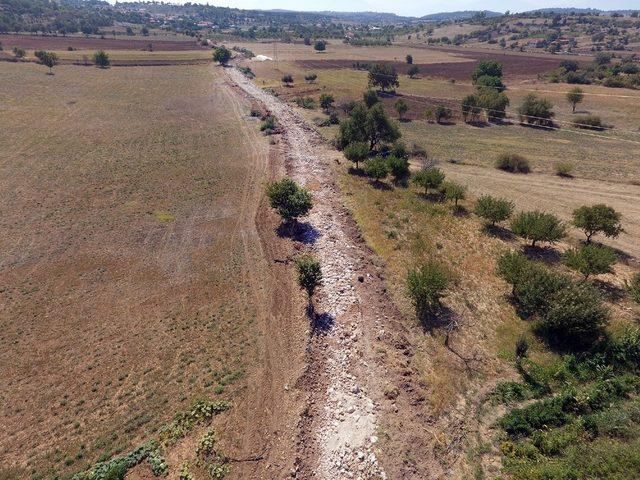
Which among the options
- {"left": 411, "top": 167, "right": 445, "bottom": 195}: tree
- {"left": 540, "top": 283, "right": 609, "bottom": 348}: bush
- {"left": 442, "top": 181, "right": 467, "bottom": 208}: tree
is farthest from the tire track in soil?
{"left": 442, "top": 181, "right": 467, "bottom": 208}: tree

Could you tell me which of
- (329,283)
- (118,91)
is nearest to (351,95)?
(118,91)

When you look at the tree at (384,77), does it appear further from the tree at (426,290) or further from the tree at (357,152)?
the tree at (426,290)

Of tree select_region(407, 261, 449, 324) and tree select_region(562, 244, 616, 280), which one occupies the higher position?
tree select_region(562, 244, 616, 280)

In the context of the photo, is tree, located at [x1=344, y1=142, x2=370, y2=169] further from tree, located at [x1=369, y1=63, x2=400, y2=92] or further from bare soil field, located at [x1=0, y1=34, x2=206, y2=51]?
bare soil field, located at [x1=0, y1=34, x2=206, y2=51]

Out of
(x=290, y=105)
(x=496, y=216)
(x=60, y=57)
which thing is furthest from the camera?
(x=60, y=57)

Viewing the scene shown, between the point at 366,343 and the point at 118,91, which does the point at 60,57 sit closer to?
the point at 118,91

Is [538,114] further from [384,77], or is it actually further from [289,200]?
[289,200]
